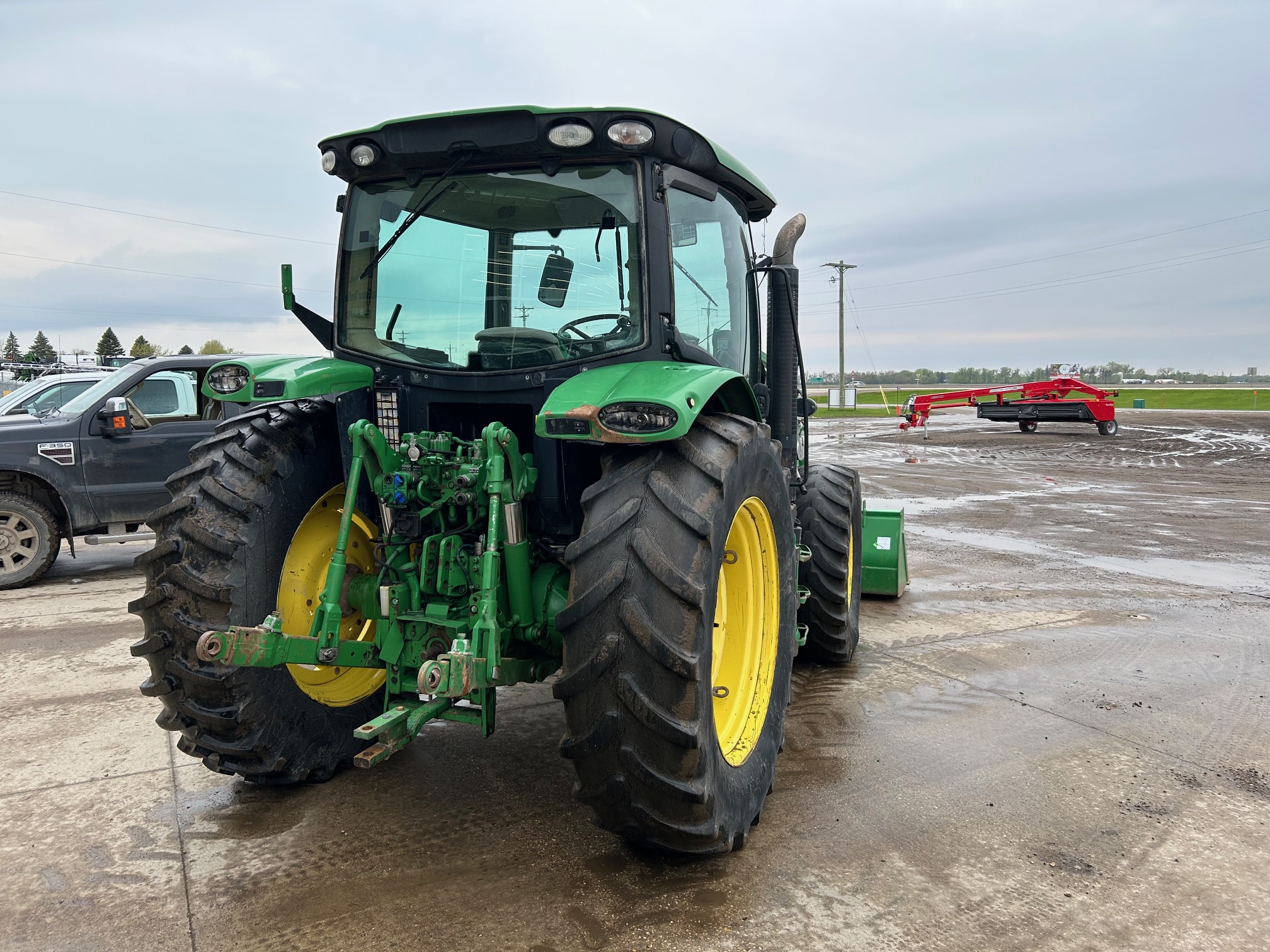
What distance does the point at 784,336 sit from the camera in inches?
184

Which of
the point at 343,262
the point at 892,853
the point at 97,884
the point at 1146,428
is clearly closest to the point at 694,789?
the point at 892,853

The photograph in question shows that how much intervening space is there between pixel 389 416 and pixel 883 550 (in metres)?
4.59

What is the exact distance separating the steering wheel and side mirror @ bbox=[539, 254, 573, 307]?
9 centimetres

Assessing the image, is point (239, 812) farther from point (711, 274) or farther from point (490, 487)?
point (711, 274)

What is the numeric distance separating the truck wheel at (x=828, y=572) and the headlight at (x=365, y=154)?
10.4 feet

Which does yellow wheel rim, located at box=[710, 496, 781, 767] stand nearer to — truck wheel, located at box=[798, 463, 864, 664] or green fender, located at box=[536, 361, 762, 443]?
green fender, located at box=[536, 361, 762, 443]

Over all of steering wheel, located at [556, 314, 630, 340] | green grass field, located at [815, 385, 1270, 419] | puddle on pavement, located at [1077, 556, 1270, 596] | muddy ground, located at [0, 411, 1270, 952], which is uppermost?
steering wheel, located at [556, 314, 630, 340]

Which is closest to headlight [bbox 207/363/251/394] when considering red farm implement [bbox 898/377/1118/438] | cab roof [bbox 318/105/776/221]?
cab roof [bbox 318/105/776/221]

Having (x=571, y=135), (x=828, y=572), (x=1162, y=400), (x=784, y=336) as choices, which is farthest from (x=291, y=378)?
(x=1162, y=400)

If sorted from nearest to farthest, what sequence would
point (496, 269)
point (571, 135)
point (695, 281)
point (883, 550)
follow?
point (571, 135), point (496, 269), point (695, 281), point (883, 550)

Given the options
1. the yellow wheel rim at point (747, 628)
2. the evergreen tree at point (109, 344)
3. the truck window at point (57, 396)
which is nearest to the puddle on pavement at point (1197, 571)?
the yellow wheel rim at point (747, 628)

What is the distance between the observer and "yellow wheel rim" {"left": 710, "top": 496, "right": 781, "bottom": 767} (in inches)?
136

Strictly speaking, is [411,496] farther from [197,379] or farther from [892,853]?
[197,379]

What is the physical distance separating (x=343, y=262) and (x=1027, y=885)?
11.4 feet
